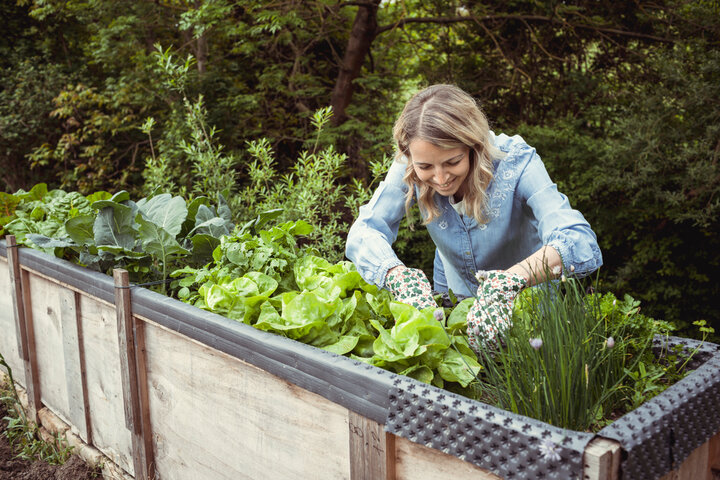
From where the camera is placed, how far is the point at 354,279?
1.94 metres

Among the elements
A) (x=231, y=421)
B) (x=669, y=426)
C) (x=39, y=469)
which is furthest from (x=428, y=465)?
(x=39, y=469)

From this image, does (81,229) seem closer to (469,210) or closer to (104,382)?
(104,382)

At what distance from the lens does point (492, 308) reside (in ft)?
4.57

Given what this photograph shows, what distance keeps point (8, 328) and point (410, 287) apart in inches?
125

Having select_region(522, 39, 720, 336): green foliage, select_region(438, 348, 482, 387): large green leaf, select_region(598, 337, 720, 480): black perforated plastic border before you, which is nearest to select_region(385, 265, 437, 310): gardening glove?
select_region(438, 348, 482, 387): large green leaf

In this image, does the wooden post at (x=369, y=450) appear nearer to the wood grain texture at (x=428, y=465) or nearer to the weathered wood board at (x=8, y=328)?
the wood grain texture at (x=428, y=465)

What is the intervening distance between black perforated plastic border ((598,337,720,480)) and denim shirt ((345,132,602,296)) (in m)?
0.63

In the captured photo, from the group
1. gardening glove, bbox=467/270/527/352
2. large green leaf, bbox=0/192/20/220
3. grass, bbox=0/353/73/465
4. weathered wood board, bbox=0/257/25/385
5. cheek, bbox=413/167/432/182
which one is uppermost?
cheek, bbox=413/167/432/182

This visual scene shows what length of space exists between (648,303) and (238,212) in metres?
4.30

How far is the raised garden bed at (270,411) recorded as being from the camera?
1.03 m

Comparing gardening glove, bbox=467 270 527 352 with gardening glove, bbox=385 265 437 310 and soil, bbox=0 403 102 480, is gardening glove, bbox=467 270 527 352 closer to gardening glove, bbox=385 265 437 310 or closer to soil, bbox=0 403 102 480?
gardening glove, bbox=385 265 437 310

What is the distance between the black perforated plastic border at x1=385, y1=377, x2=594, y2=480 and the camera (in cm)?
96

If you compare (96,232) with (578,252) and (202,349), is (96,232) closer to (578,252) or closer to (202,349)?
(202,349)

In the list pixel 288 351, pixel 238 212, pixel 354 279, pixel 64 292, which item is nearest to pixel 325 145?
pixel 238 212
